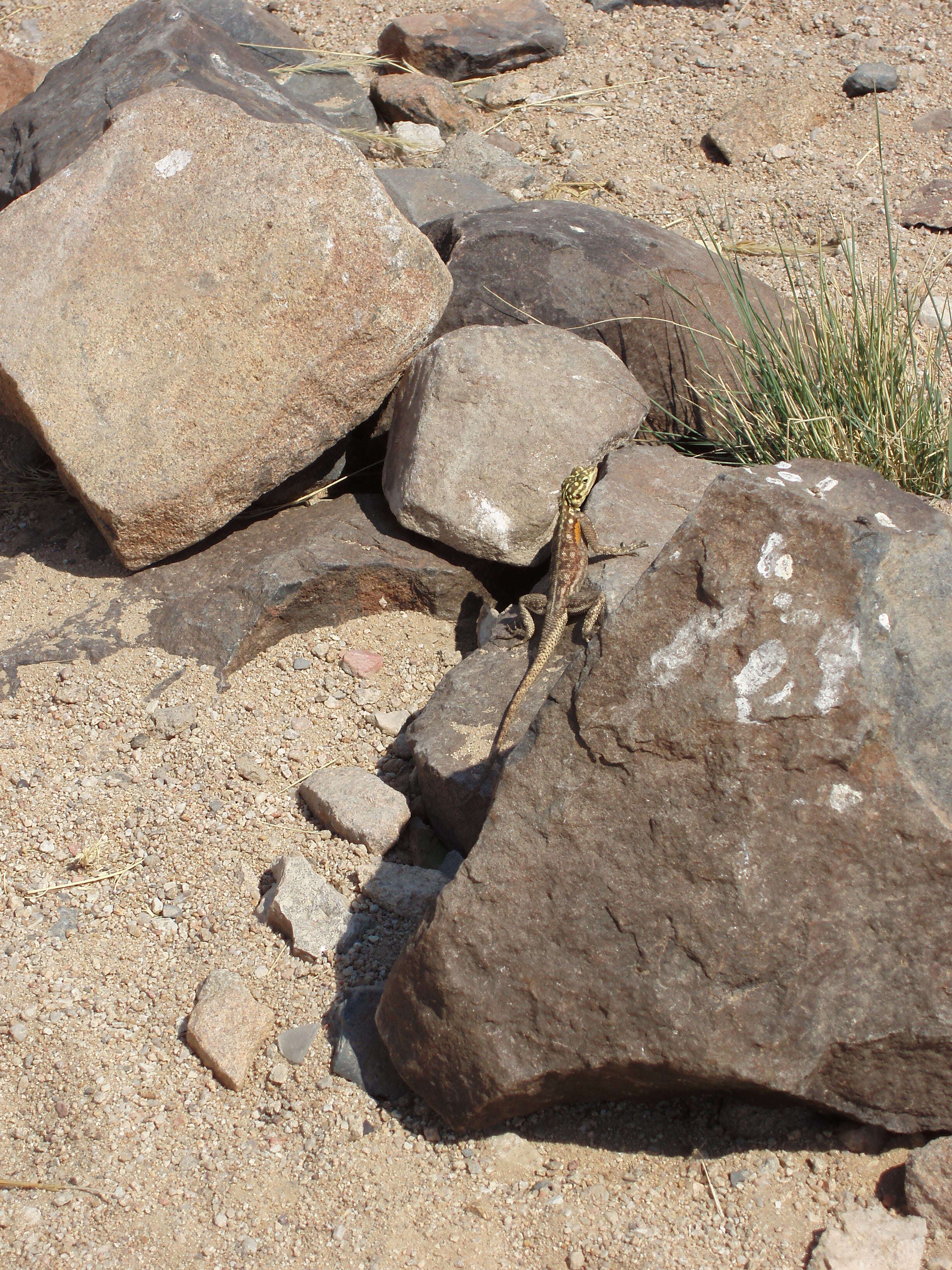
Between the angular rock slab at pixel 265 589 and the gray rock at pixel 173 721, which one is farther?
the angular rock slab at pixel 265 589

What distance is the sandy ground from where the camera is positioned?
95.8 inches

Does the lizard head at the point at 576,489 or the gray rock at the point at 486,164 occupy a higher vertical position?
the lizard head at the point at 576,489

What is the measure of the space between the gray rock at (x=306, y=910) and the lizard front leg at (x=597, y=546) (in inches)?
61.5

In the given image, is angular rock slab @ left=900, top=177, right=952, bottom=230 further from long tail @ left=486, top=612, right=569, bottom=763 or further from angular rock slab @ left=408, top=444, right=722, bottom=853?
long tail @ left=486, top=612, right=569, bottom=763

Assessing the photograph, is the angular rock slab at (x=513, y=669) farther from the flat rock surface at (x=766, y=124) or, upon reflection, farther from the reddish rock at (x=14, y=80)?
the reddish rock at (x=14, y=80)

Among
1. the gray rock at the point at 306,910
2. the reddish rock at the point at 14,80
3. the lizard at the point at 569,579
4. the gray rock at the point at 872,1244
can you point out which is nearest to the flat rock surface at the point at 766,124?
the lizard at the point at 569,579

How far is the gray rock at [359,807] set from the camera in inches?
133

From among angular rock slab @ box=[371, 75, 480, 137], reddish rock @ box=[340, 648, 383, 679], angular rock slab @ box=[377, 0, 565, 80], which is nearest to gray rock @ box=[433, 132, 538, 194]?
angular rock slab @ box=[371, 75, 480, 137]

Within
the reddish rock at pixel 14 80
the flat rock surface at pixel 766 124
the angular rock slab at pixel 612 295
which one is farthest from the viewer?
the reddish rock at pixel 14 80

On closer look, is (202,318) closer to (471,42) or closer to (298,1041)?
(298,1041)

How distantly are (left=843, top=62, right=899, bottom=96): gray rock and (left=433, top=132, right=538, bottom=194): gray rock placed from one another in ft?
7.62

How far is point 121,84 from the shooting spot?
518 centimetres

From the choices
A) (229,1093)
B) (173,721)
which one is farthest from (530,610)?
(229,1093)

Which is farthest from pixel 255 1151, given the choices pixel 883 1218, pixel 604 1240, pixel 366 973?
pixel 883 1218
